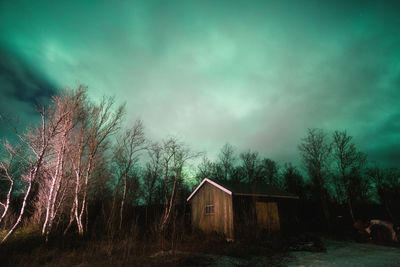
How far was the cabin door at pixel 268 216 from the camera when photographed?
12.8m

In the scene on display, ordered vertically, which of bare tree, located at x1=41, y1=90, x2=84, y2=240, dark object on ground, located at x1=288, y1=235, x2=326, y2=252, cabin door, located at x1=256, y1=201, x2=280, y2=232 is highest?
bare tree, located at x1=41, y1=90, x2=84, y2=240

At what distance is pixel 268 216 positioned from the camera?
43.4 feet

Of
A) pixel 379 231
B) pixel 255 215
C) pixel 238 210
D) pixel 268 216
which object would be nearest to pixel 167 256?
pixel 238 210

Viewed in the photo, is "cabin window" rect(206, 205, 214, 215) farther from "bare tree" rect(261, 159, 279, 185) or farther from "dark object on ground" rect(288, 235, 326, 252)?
"bare tree" rect(261, 159, 279, 185)

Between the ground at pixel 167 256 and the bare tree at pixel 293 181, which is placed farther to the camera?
the bare tree at pixel 293 181

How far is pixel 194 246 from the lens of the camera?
32.4ft

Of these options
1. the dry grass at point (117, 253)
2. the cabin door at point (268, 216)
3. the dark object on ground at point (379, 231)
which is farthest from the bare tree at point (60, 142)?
the dark object on ground at point (379, 231)

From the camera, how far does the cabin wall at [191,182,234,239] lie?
12469mm

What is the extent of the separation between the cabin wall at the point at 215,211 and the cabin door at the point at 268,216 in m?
2.19

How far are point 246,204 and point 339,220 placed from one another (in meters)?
14.0

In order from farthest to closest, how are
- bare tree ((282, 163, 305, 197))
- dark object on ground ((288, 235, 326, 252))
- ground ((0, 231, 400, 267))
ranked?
bare tree ((282, 163, 305, 197)) < dark object on ground ((288, 235, 326, 252)) < ground ((0, 231, 400, 267))

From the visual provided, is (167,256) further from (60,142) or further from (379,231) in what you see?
(379,231)

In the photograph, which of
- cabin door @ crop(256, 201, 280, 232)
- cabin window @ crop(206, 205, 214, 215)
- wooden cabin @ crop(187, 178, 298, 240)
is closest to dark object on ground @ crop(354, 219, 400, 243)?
wooden cabin @ crop(187, 178, 298, 240)

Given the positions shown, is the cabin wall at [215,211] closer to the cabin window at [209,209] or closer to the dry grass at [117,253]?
the cabin window at [209,209]
